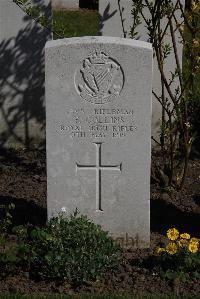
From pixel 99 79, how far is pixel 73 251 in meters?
1.21

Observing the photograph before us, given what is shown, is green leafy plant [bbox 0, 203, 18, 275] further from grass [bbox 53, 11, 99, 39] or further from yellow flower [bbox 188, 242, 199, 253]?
grass [bbox 53, 11, 99, 39]

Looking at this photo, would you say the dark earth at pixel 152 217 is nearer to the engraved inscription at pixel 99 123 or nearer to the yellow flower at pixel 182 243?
the yellow flower at pixel 182 243

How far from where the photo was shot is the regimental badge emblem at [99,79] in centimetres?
496

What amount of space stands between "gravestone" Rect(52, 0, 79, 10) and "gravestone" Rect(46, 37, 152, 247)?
11852 mm

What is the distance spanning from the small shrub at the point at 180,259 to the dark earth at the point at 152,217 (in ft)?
0.18

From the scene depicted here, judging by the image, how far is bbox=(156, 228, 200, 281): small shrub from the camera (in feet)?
16.1

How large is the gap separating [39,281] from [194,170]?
2.71 meters

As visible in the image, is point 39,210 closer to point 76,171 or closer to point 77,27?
point 76,171

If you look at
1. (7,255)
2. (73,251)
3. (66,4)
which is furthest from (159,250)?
(66,4)

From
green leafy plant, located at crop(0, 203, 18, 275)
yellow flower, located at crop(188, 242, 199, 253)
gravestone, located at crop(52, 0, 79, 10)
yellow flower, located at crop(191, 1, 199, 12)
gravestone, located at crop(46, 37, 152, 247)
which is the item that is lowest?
green leafy plant, located at crop(0, 203, 18, 275)

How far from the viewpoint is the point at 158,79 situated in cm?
734

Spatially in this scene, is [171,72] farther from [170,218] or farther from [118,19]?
[170,218]

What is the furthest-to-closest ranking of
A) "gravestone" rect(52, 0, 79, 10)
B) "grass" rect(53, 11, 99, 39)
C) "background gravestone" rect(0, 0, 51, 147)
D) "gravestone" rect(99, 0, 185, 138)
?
"gravestone" rect(52, 0, 79, 10) → "grass" rect(53, 11, 99, 39) → "background gravestone" rect(0, 0, 51, 147) → "gravestone" rect(99, 0, 185, 138)

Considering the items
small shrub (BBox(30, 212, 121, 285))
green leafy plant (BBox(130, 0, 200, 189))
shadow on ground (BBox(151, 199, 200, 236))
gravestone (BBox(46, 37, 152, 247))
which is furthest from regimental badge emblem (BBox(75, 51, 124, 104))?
shadow on ground (BBox(151, 199, 200, 236))
